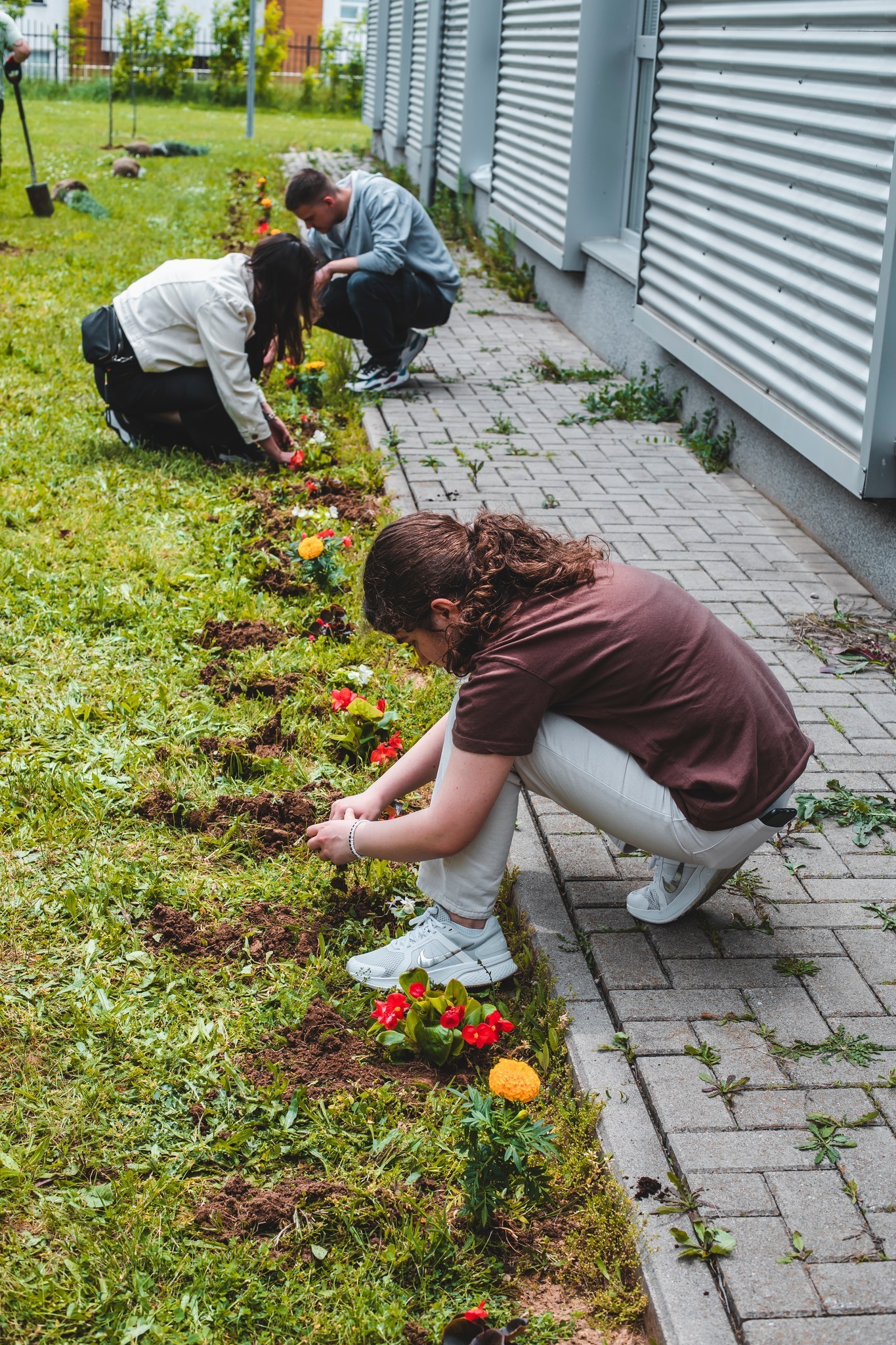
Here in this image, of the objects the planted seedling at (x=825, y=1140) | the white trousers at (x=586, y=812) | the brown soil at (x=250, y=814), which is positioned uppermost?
the white trousers at (x=586, y=812)

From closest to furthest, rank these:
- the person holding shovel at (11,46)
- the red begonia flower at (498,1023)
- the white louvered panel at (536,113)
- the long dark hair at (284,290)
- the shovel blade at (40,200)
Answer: the red begonia flower at (498,1023) → the long dark hair at (284,290) → the white louvered panel at (536,113) → the person holding shovel at (11,46) → the shovel blade at (40,200)

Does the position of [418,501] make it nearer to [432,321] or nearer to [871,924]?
[432,321]

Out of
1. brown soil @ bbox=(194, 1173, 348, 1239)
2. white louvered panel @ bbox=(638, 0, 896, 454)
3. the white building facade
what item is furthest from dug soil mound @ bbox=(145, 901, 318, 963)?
white louvered panel @ bbox=(638, 0, 896, 454)

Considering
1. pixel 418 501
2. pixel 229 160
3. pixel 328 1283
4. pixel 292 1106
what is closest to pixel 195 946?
pixel 292 1106

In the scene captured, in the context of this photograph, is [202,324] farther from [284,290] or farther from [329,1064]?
[329,1064]

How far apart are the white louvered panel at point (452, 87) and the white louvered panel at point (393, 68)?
2.75 meters

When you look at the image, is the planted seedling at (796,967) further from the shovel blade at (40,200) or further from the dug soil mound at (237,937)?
the shovel blade at (40,200)

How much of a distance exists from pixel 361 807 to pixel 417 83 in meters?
13.6

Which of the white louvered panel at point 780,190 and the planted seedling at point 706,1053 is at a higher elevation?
the white louvered panel at point 780,190

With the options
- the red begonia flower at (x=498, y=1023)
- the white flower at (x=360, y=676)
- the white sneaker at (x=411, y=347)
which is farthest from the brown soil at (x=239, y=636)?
the white sneaker at (x=411, y=347)

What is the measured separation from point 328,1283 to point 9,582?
306cm

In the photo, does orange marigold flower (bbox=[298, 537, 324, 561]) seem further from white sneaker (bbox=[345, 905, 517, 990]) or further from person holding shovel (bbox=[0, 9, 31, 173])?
person holding shovel (bbox=[0, 9, 31, 173])

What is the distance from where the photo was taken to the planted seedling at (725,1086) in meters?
2.32

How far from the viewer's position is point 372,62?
19984 millimetres
